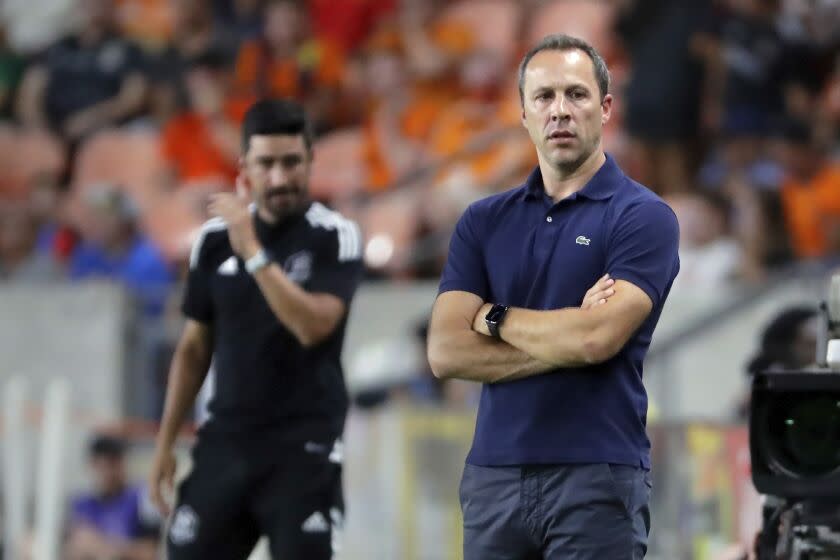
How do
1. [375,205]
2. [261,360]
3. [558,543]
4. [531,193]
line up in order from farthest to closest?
[375,205] < [261,360] < [531,193] < [558,543]

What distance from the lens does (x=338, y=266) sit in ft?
19.9

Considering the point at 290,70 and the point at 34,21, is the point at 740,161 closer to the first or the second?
the point at 290,70

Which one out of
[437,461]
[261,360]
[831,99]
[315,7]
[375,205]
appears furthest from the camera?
[315,7]

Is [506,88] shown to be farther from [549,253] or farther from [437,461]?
[549,253]

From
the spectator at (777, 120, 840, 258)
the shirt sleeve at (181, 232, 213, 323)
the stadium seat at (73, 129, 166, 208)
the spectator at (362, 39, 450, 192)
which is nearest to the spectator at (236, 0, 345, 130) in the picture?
the spectator at (362, 39, 450, 192)

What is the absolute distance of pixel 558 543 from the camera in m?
4.43

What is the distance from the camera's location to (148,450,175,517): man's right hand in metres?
6.13

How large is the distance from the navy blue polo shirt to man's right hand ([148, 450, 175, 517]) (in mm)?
1840

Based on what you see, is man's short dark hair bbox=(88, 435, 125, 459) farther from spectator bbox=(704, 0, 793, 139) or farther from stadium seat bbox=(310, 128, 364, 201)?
spectator bbox=(704, 0, 793, 139)

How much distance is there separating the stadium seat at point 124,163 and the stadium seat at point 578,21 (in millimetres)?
3275

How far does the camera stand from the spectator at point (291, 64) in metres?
13.7

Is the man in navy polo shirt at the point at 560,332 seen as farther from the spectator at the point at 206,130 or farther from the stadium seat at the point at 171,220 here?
the spectator at the point at 206,130

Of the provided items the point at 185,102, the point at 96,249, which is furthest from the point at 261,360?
the point at 185,102

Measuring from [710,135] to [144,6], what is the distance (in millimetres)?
5926
